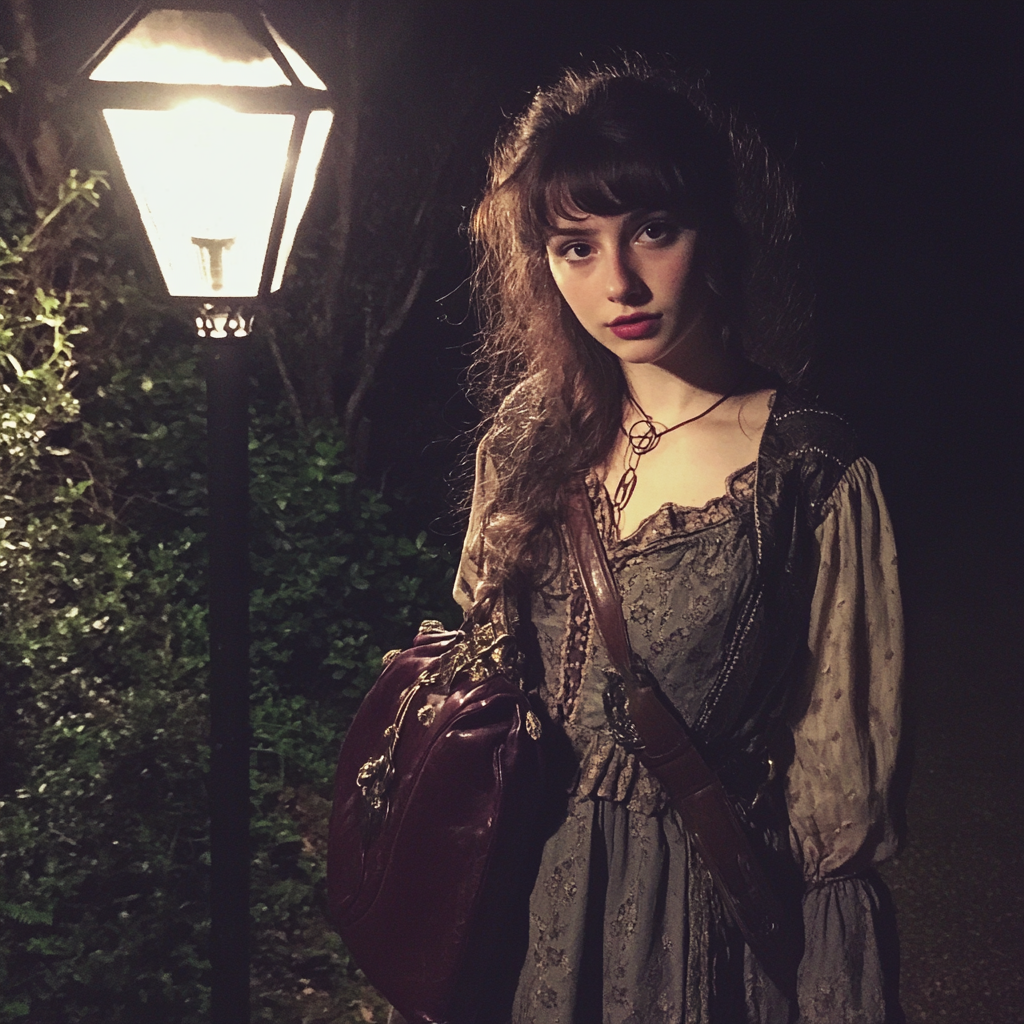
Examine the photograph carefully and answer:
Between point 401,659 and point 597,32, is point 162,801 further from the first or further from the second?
point 597,32

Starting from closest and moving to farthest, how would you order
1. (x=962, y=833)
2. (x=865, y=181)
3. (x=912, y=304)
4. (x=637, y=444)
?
(x=637, y=444) → (x=962, y=833) → (x=865, y=181) → (x=912, y=304)

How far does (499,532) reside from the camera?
1.97 m

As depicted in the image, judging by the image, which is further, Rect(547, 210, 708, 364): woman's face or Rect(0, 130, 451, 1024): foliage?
Rect(0, 130, 451, 1024): foliage

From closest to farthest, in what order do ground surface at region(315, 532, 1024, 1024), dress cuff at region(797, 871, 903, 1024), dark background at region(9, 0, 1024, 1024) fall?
dress cuff at region(797, 871, 903, 1024) < ground surface at region(315, 532, 1024, 1024) < dark background at region(9, 0, 1024, 1024)

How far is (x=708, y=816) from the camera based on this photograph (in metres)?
1.72

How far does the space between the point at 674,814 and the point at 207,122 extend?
4.41ft

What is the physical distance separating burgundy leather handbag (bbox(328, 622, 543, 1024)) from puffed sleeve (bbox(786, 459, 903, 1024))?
0.47 metres

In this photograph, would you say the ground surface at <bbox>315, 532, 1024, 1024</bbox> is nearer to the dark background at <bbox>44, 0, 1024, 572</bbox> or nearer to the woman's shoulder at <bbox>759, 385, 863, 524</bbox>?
the woman's shoulder at <bbox>759, 385, 863, 524</bbox>

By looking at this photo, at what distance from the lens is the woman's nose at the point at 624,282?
1787 millimetres

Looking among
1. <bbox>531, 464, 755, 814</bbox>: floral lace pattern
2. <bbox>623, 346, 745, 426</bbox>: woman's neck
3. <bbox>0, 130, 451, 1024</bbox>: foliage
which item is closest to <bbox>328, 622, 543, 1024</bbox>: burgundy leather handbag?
<bbox>531, 464, 755, 814</bbox>: floral lace pattern

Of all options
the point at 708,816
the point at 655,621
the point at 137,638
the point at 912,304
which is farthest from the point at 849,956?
the point at 912,304

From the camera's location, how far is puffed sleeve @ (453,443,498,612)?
6.97ft

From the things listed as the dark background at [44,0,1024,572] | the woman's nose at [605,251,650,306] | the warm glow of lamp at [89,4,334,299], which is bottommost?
the woman's nose at [605,251,650,306]

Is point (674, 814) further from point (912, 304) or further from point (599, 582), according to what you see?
point (912, 304)
